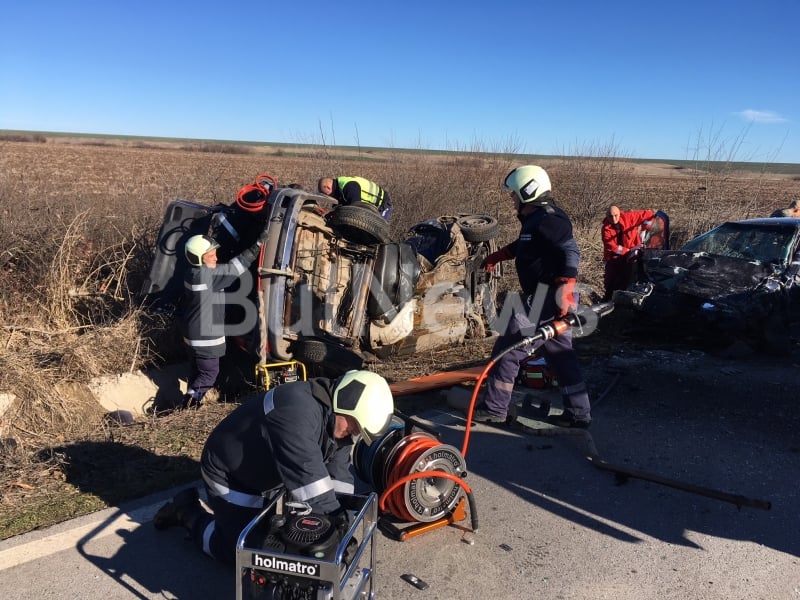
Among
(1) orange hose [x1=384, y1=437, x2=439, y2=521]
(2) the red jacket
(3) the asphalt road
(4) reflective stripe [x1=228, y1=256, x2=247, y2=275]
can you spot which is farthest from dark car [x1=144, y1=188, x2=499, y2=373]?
(2) the red jacket

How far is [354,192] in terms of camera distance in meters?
7.21

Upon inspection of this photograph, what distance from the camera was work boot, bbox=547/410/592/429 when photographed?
5027 mm

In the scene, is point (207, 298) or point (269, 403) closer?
point (269, 403)

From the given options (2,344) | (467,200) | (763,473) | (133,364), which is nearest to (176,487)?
(133,364)

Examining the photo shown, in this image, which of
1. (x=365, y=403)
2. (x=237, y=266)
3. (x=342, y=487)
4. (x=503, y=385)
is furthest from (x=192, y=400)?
(x=365, y=403)

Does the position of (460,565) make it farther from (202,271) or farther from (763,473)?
(202,271)

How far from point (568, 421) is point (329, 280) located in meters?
2.47

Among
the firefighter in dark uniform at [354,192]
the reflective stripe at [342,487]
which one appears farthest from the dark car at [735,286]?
the reflective stripe at [342,487]

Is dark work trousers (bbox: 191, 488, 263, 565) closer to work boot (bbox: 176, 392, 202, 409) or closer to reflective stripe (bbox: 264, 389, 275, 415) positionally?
reflective stripe (bbox: 264, 389, 275, 415)

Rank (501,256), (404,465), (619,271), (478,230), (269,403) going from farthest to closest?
(619,271)
(478,230)
(501,256)
(404,465)
(269,403)

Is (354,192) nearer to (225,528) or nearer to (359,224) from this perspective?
(359,224)

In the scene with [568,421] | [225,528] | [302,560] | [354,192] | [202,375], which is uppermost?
[354,192]

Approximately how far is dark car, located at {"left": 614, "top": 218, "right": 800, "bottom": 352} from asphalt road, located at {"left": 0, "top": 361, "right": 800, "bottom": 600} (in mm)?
2465

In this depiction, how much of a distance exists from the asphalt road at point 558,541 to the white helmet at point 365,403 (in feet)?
2.99
